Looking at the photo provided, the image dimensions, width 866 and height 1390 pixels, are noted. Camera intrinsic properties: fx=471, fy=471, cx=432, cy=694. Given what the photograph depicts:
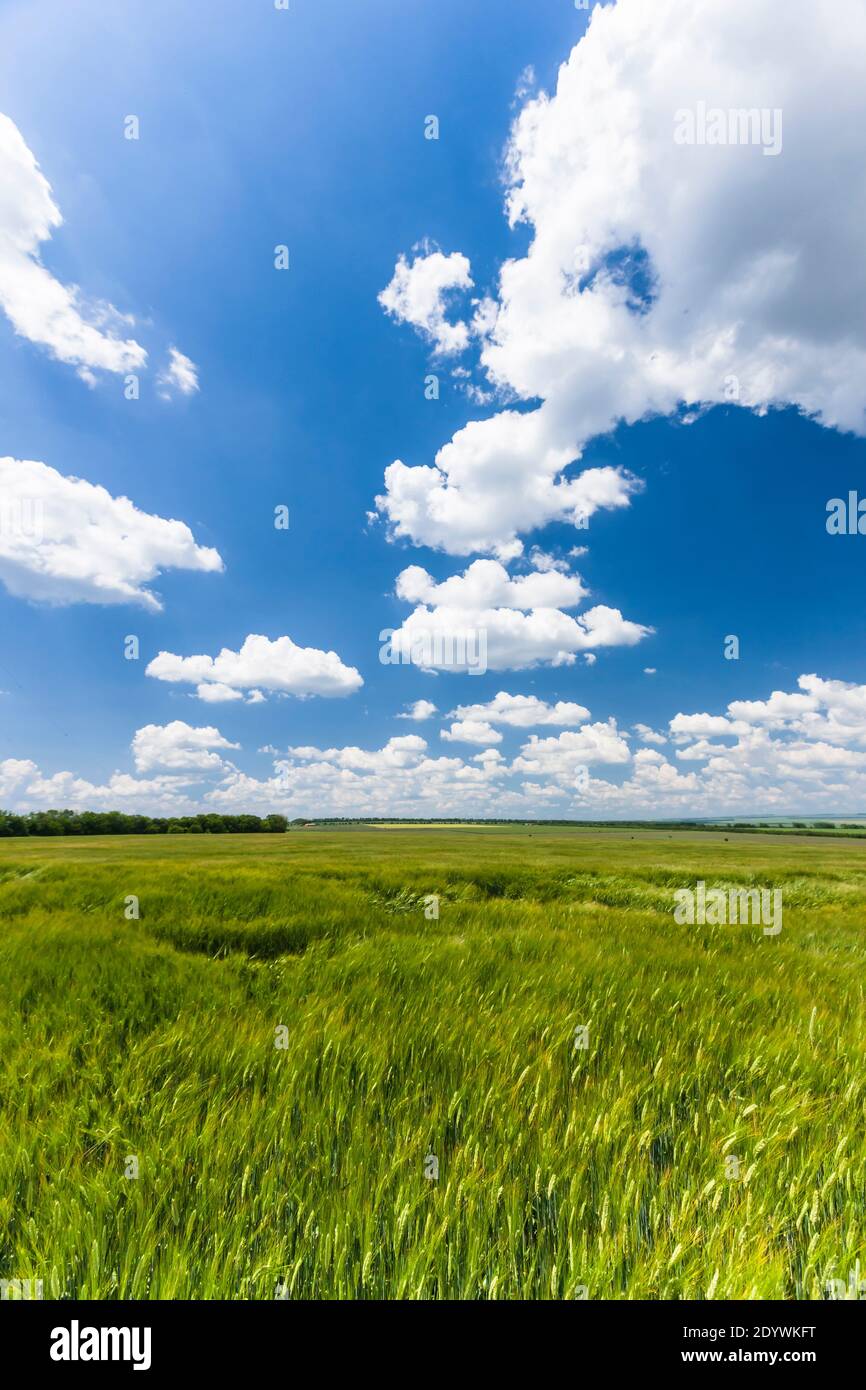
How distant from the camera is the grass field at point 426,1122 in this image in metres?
1.87

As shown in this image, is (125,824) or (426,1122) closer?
(426,1122)

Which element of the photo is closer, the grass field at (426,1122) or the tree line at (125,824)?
the grass field at (426,1122)

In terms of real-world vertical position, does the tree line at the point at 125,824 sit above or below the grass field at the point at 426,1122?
below

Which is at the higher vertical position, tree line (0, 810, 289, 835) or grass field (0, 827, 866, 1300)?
grass field (0, 827, 866, 1300)

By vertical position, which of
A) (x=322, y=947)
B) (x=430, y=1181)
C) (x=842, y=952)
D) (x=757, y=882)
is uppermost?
(x=430, y=1181)

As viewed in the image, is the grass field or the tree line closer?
the grass field

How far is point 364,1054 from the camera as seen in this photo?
313 cm

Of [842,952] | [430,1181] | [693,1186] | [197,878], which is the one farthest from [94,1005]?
[842,952]

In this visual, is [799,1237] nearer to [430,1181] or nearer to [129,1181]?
[430,1181]

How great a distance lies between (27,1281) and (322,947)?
3792mm

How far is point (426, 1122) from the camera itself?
260 centimetres

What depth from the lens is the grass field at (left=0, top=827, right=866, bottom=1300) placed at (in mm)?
1866

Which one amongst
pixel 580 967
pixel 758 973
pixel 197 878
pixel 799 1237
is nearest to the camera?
pixel 799 1237

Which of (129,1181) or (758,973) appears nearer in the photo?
(129,1181)
